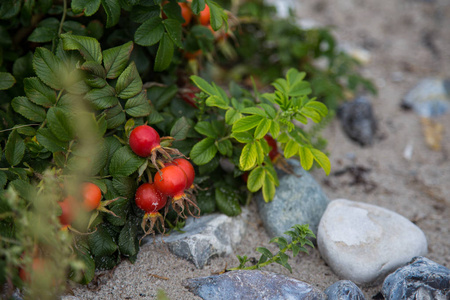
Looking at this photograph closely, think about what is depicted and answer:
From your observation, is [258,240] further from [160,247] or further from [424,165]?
[424,165]

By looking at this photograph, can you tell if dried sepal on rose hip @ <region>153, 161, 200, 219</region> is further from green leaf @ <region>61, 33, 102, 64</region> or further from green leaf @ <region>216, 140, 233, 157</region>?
green leaf @ <region>61, 33, 102, 64</region>

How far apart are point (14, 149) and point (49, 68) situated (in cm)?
38

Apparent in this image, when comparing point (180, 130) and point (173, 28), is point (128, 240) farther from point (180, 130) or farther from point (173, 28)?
point (173, 28)

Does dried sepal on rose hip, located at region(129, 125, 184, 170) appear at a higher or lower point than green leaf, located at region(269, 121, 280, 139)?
lower

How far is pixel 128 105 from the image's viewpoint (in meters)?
1.79

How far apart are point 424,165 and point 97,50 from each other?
2.34m

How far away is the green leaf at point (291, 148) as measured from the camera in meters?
1.86

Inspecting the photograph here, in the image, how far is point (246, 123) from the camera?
5.89ft

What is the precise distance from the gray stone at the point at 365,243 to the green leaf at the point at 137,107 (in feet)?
3.43

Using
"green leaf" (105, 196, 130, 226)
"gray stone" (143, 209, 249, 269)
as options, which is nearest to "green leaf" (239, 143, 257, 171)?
"gray stone" (143, 209, 249, 269)

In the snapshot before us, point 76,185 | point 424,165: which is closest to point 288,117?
point 76,185

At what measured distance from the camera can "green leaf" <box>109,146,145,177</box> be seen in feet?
5.43

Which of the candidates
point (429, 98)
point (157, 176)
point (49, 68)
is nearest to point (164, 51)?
point (49, 68)

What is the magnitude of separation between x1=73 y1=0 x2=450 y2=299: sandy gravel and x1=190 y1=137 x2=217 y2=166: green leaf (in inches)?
18.4
